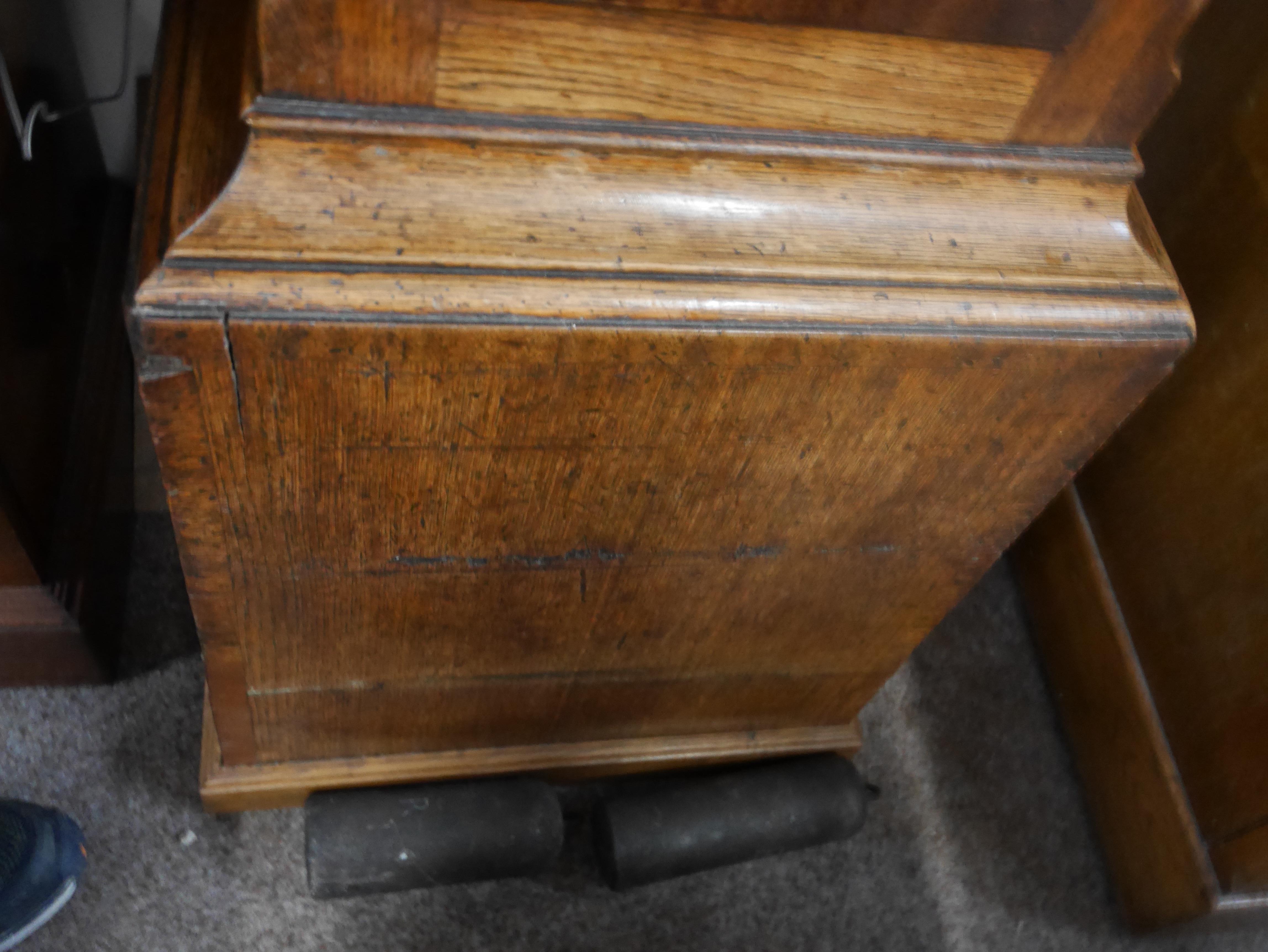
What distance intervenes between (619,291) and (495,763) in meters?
0.67

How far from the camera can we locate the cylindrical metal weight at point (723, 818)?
41.6 inches

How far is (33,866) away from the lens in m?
0.97

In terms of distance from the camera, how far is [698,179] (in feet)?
1.78

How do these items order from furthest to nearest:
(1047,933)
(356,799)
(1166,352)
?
(1047,933)
(356,799)
(1166,352)

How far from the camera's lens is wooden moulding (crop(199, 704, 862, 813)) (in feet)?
3.35

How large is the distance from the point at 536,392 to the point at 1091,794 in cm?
100

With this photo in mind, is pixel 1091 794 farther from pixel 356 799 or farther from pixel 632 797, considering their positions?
pixel 356 799

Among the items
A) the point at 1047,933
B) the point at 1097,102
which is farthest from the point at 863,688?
the point at 1097,102

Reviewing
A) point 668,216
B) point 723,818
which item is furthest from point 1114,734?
point 668,216

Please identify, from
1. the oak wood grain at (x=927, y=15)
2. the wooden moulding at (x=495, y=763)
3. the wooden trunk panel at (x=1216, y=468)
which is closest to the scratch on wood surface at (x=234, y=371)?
the oak wood grain at (x=927, y=15)

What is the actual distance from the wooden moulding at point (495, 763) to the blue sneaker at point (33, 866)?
0.13 meters

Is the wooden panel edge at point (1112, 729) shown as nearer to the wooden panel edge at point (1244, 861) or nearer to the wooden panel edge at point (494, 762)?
the wooden panel edge at point (1244, 861)

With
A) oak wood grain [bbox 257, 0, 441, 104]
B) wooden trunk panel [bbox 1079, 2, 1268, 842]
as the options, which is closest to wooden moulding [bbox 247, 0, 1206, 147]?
oak wood grain [bbox 257, 0, 441, 104]

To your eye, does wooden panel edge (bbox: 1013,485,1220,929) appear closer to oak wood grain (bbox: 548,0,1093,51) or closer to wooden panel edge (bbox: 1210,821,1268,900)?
wooden panel edge (bbox: 1210,821,1268,900)
